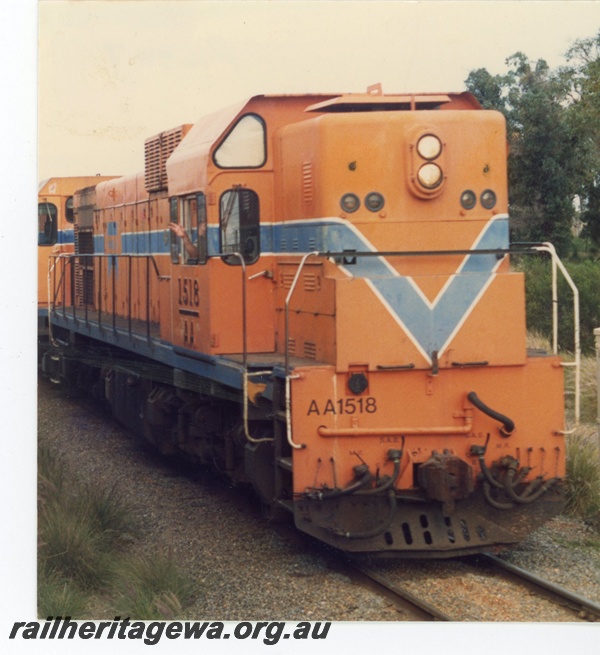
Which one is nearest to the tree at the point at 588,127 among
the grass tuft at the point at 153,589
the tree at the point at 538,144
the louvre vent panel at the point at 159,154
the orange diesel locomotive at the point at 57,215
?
the tree at the point at 538,144

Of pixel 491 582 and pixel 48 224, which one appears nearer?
pixel 491 582

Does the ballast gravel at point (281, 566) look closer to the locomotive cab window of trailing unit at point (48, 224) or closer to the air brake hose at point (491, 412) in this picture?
the air brake hose at point (491, 412)

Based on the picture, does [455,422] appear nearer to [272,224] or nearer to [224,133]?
[272,224]

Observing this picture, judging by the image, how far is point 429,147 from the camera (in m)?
7.00

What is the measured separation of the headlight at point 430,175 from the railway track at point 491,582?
2.48 m

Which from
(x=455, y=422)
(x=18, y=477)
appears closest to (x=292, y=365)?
(x=455, y=422)

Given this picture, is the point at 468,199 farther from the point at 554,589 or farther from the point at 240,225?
the point at 554,589

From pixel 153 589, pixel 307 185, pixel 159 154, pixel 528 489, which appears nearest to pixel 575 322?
pixel 528 489

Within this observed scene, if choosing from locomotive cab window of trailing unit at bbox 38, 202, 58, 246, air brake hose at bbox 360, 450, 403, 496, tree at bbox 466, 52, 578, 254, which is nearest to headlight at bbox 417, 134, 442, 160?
air brake hose at bbox 360, 450, 403, 496

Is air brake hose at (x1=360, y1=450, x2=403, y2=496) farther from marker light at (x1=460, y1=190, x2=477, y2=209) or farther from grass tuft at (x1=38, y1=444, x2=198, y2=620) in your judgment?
marker light at (x1=460, y1=190, x2=477, y2=209)

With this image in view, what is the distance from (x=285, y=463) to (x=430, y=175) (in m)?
2.10

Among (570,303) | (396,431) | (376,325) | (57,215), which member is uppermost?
(57,215)

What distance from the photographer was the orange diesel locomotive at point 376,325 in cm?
666

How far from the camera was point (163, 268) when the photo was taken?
33.8 ft
